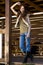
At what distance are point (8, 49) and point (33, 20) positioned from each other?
18.0ft

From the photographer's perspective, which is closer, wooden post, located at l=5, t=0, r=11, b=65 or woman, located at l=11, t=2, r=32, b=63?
wooden post, located at l=5, t=0, r=11, b=65

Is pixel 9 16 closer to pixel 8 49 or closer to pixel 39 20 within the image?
pixel 8 49

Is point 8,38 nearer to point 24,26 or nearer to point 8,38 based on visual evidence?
point 8,38

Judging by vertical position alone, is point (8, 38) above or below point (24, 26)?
below

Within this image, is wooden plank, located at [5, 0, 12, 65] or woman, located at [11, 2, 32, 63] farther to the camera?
woman, located at [11, 2, 32, 63]

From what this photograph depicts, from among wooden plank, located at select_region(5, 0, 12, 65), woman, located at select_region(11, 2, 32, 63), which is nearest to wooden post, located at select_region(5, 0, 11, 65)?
wooden plank, located at select_region(5, 0, 12, 65)

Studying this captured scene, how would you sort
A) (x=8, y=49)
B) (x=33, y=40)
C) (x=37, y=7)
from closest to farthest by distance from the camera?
(x=8, y=49), (x=37, y=7), (x=33, y=40)

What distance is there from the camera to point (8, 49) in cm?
599

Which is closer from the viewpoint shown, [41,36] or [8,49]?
[8,49]

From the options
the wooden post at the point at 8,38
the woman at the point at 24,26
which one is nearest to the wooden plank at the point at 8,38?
the wooden post at the point at 8,38

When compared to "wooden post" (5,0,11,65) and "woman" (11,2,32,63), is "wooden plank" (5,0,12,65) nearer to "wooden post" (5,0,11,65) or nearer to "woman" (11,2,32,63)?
"wooden post" (5,0,11,65)

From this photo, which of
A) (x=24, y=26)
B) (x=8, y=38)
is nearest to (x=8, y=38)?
(x=8, y=38)

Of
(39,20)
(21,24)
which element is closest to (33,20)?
(39,20)

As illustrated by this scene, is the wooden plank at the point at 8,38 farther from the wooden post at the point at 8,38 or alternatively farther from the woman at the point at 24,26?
the woman at the point at 24,26
